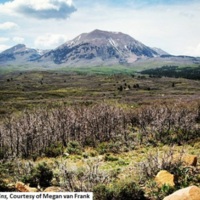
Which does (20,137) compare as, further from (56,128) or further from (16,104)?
(16,104)

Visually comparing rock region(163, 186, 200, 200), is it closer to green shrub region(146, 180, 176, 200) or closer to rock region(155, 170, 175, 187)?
green shrub region(146, 180, 176, 200)

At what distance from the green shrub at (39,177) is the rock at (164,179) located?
5488 mm

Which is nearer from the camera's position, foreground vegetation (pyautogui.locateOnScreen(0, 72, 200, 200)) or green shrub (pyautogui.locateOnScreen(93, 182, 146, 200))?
green shrub (pyautogui.locateOnScreen(93, 182, 146, 200))

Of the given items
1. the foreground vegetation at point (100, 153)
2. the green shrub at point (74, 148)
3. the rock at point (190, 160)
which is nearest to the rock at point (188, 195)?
the foreground vegetation at point (100, 153)

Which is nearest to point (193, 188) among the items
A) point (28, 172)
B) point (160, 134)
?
point (28, 172)

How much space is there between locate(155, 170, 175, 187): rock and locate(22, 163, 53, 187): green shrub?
18.0 feet

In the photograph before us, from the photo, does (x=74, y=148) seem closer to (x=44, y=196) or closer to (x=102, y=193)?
(x=102, y=193)

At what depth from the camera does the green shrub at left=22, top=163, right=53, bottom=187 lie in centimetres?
1697

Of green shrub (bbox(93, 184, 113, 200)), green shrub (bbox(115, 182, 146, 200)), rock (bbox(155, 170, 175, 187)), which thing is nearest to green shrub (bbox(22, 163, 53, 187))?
green shrub (bbox(93, 184, 113, 200))

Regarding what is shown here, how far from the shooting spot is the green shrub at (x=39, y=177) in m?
17.0

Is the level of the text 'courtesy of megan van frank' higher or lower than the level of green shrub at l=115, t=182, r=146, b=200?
higher

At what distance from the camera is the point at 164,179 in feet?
49.3

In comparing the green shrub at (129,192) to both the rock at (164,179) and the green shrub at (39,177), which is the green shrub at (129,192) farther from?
the green shrub at (39,177)

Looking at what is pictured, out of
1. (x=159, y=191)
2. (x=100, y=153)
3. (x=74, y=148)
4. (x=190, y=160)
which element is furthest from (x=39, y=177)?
(x=74, y=148)
